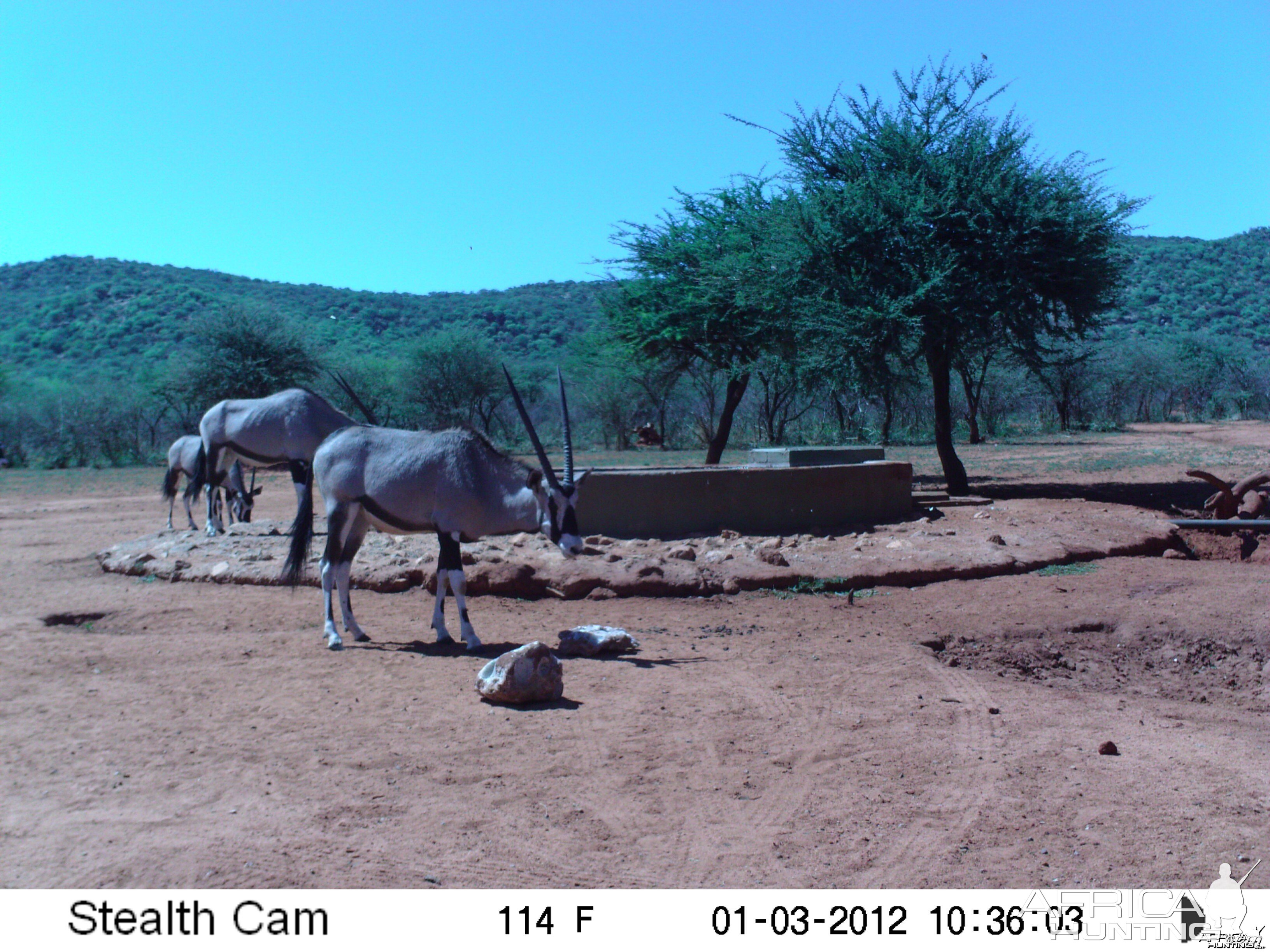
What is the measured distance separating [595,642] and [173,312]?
184ft

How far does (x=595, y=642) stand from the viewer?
6.93 metres

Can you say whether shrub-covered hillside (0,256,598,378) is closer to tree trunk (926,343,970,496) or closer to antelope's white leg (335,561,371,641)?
tree trunk (926,343,970,496)

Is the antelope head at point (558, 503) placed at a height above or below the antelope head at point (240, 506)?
above

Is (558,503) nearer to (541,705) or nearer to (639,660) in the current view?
(639,660)

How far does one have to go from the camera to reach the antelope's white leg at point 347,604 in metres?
7.30

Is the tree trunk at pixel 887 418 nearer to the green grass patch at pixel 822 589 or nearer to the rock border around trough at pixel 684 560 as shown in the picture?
the rock border around trough at pixel 684 560

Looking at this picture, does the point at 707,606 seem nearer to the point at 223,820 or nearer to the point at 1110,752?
the point at 1110,752

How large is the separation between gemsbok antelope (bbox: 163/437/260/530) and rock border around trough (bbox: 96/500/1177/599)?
209 centimetres

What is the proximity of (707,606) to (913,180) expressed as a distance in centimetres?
958

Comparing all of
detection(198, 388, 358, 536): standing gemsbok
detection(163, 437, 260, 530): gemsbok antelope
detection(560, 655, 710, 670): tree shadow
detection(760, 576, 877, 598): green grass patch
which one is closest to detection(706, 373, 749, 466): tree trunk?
detection(163, 437, 260, 530): gemsbok antelope

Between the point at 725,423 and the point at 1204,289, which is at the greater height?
the point at 1204,289

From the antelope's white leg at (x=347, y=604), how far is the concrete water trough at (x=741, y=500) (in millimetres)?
4139

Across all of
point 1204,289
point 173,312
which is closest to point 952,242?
point 173,312

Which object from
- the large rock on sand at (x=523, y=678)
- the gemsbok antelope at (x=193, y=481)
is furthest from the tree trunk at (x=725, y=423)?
the large rock on sand at (x=523, y=678)
